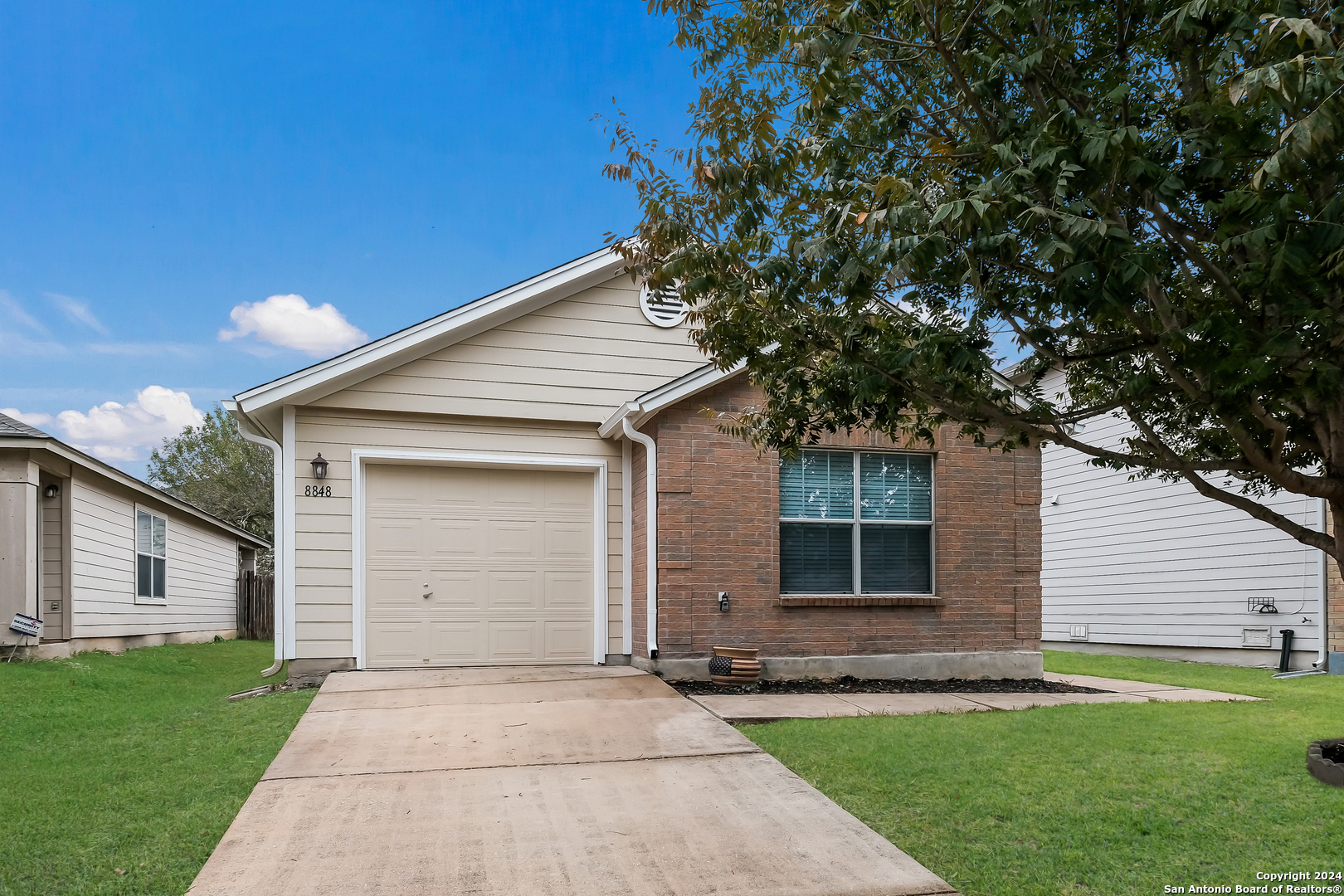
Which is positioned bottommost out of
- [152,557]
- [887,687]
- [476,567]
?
[887,687]

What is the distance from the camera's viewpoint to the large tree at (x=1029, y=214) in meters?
3.29

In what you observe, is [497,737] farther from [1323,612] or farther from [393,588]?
[1323,612]

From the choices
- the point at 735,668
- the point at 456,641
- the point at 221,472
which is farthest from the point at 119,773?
the point at 221,472

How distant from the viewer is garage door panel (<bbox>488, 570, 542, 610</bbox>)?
31.0 ft

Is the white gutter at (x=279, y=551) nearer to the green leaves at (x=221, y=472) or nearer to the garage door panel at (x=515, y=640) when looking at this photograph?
the garage door panel at (x=515, y=640)

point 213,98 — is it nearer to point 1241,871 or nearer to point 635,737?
point 635,737

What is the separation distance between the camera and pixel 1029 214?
332cm

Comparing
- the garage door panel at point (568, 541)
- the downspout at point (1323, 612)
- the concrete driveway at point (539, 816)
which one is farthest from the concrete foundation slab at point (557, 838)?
the downspout at point (1323, 612)

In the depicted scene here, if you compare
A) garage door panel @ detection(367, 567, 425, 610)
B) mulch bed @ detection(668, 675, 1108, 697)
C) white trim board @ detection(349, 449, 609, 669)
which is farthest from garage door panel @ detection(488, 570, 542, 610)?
mulch bed @ detection(668, 675, 1108, 697)

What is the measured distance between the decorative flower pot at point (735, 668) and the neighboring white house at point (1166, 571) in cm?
621

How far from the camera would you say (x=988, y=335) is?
4570mm

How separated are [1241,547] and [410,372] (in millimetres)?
11382

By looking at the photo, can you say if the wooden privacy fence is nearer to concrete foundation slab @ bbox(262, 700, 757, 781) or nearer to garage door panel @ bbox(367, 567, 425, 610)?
garage door panel @ bbox(367, 567, 425, 610)

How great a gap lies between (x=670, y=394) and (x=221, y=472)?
108 feet
